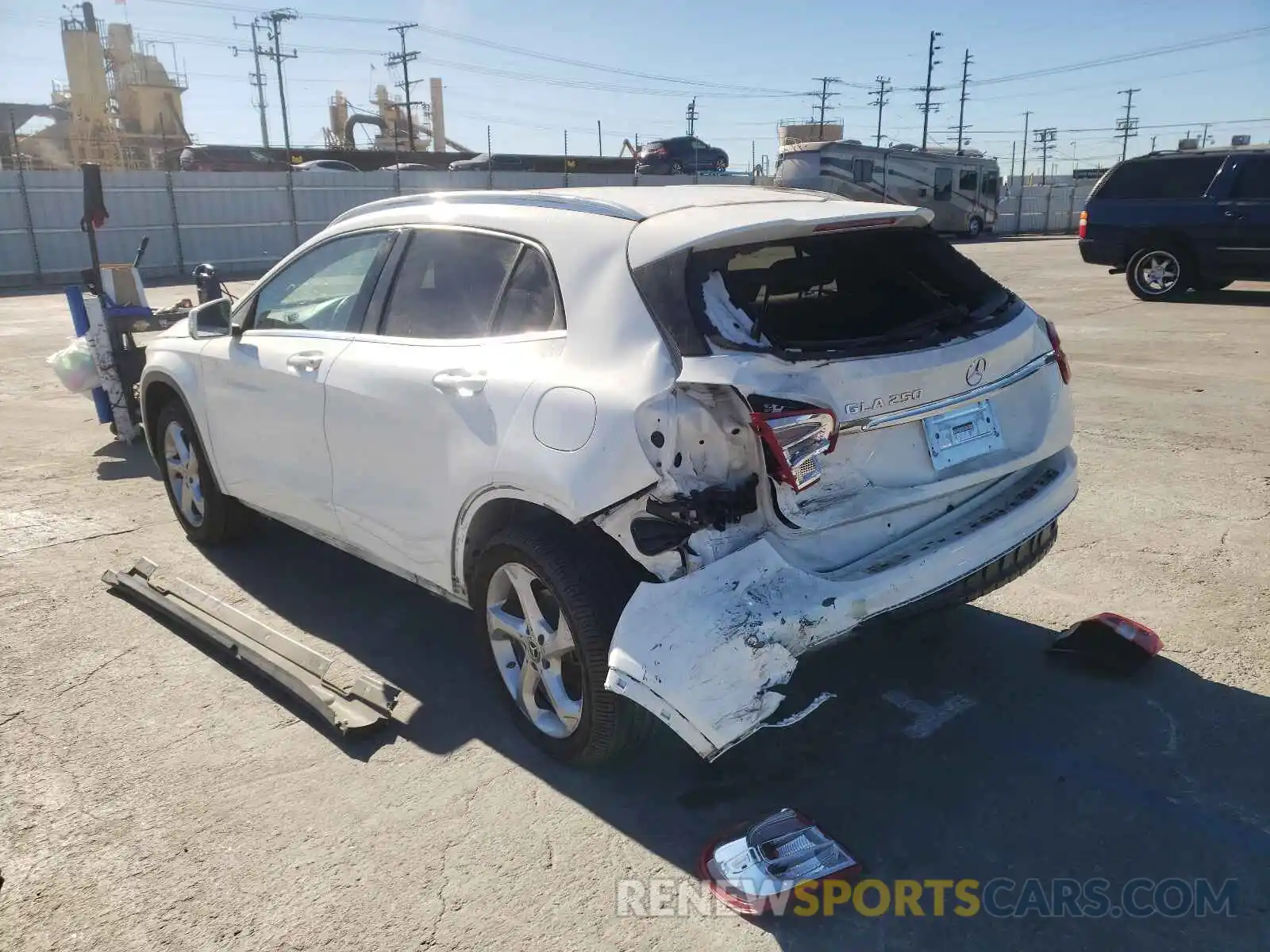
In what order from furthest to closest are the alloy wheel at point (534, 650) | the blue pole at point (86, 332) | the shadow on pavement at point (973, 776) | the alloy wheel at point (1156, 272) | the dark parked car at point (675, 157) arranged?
the dark parked car at point (675, 157) → the alloy wheel at point (1156, 272) → the blue pole at point (86, 332) → the alloy wheel at point (534, 650) → the shadow on pavement at point (973, 776)

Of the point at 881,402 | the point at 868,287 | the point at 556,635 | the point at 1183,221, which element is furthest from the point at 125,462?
the point at 1183,221

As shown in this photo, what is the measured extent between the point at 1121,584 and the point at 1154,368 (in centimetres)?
568

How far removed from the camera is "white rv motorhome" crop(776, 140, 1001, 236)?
29.6 m

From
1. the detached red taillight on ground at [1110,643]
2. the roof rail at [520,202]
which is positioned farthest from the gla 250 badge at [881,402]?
the detached red taillight on ground at [1110,643]

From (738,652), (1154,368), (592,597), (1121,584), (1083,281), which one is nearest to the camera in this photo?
(738,652)

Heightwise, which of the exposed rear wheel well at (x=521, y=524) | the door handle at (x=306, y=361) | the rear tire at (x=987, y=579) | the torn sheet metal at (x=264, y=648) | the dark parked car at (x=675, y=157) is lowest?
the torn sheet metal at (x=264, y=648)

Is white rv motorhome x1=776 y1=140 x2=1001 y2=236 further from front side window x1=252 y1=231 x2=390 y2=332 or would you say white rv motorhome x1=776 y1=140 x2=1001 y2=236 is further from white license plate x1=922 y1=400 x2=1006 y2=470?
white license plate x1=922 y1=400 x2=1006 y2=470

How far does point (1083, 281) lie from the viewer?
17906 mm

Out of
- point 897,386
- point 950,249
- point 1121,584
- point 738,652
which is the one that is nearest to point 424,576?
point 738,652

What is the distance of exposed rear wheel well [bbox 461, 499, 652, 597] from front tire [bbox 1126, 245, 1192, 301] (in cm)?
1362

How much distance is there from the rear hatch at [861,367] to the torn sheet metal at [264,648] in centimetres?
166

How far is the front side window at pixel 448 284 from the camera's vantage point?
11.1 feet

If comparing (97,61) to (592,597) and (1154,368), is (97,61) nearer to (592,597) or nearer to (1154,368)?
(1154,368)

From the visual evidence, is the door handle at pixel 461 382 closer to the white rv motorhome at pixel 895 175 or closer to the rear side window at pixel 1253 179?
the rear side window at pixel 1253 179
